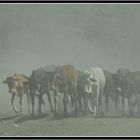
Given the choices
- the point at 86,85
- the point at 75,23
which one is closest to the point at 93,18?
the point at 75,23

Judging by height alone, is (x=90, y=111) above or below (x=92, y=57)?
below

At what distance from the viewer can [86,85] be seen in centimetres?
533

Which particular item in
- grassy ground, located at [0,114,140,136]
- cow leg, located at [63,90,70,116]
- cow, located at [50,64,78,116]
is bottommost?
grassy ground, located at [0,114,140,136]

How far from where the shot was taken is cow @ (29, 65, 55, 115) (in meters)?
5.30

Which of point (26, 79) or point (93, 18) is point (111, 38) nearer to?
point (93, 18)

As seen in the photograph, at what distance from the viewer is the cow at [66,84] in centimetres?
530

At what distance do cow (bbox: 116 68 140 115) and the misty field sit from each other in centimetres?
12

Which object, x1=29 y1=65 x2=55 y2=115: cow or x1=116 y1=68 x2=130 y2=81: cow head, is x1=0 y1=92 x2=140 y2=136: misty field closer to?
x1=29 y1=65 x2=55 y2=115: cow

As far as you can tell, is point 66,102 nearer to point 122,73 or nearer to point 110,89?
point 110,89

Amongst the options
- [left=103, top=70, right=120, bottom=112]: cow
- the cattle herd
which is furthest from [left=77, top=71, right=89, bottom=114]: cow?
[left=103, top=70, right=120, bottom=112]: cow

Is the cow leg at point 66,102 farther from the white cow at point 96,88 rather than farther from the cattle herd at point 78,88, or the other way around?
the white cow at point 96,88

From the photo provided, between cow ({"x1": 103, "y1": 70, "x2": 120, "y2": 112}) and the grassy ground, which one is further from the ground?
cow ({"x1": 103, "y1": 70, "x2": 120, "y2": 112})

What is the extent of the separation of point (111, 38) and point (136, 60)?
9.0 inches

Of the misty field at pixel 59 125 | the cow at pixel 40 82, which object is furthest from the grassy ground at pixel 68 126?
the cow at pixel 40 82
